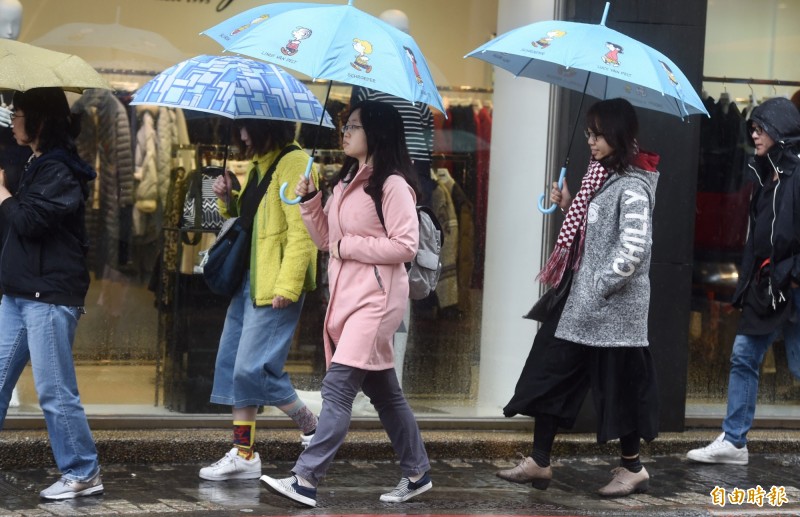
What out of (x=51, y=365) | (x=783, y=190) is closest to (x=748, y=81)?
(x=783, y=190)

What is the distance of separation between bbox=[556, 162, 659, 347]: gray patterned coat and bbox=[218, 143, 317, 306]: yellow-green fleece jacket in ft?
4.39

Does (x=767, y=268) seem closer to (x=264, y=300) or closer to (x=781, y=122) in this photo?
(x=781, y=122)

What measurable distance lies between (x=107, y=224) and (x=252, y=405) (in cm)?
188

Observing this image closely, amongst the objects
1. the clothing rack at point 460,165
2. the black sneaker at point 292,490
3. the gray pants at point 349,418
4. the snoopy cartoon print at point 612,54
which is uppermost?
the snoopy cartoon print at point 612,54

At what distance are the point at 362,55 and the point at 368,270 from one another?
1.00 metres

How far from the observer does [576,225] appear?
679cm

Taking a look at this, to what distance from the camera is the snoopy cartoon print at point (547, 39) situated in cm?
627

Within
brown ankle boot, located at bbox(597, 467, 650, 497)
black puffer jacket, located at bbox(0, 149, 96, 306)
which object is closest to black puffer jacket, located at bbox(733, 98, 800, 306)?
brown ankle boot, located at bbox(597, 467, 650, 497)

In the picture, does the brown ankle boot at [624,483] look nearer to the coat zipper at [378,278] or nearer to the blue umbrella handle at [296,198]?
the coat zipper at [378,278]

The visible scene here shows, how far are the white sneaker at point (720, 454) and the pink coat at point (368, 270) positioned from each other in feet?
8.35

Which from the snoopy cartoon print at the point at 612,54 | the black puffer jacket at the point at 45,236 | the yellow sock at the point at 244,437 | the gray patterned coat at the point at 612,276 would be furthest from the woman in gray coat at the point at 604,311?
the black puffer jacket at the point at 45,236

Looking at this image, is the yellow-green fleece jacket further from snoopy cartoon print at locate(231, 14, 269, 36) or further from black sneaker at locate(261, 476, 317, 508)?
black sneaker at locate(261, 476, 317, 508)

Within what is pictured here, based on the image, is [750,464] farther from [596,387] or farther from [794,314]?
[596,387]

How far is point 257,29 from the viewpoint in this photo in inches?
234
